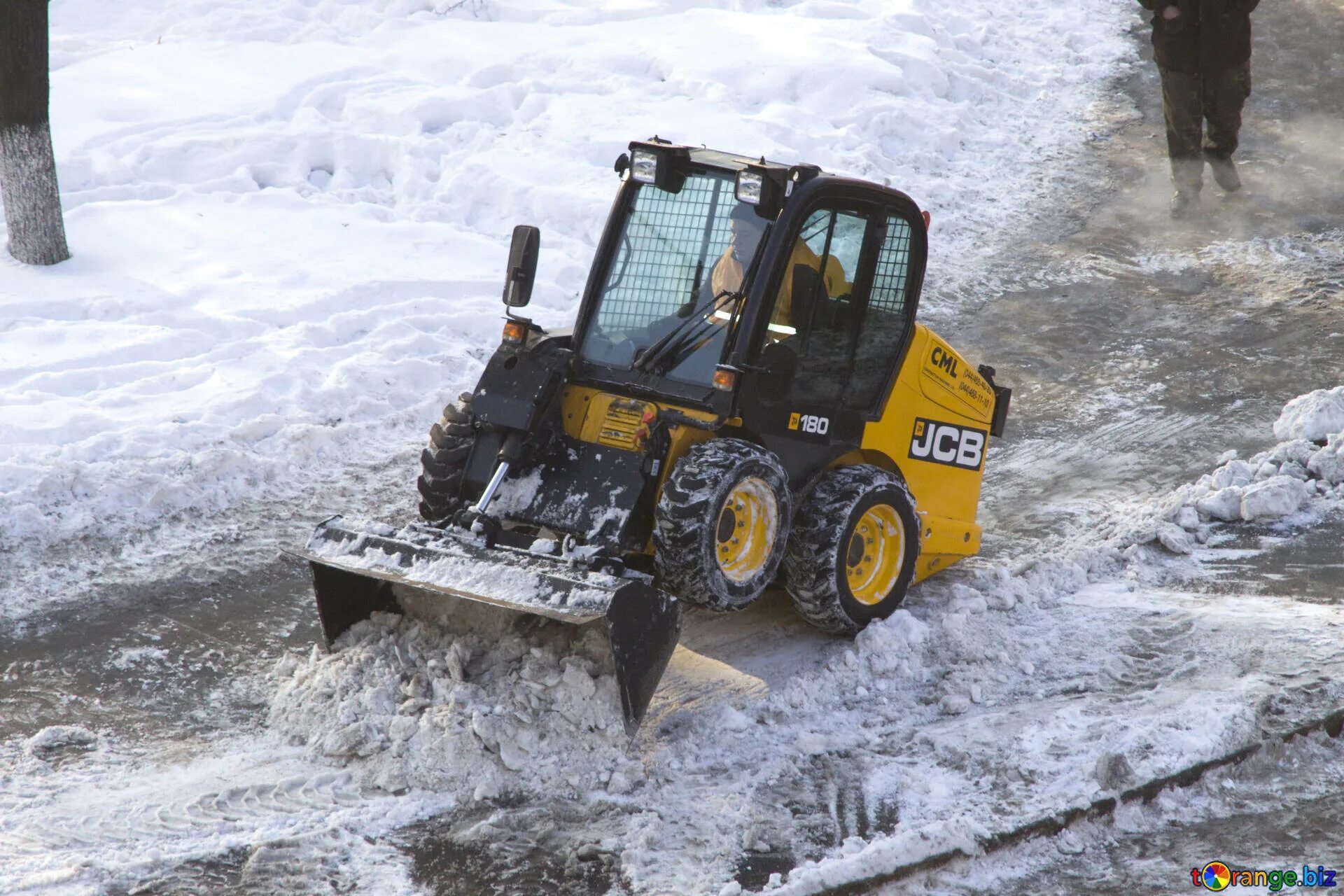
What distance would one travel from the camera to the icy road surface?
4777mm

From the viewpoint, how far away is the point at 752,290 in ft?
18.4

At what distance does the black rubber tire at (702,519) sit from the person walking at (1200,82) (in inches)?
319

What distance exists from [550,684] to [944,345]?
8.98ft

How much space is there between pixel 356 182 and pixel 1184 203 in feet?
24.2

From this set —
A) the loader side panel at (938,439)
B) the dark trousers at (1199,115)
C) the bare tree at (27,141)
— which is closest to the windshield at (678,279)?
the loader side panel at (938,439)

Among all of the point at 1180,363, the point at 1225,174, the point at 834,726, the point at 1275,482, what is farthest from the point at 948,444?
the point at 1225,174

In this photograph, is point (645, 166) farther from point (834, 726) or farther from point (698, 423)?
point (834, 726)

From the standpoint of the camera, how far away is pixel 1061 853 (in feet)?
15.4

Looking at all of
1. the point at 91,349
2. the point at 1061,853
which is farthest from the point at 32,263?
the point at 1061,853

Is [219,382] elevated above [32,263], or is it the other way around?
[32,263]

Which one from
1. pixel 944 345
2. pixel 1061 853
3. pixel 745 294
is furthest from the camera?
pixel 944 345

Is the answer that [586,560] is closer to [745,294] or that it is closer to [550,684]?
[550,684]

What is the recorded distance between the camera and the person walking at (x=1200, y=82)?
1151cm

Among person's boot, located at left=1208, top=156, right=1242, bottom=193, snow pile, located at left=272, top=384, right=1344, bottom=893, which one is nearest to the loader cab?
snow pile, located at left=272, top=384, right=1344, bottom=893
